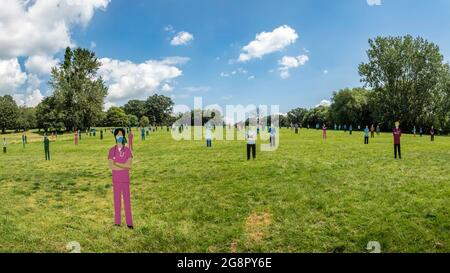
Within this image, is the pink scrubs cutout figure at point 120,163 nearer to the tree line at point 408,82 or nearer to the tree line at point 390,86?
the tree line at point 390,86

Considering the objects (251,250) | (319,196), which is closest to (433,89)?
(319,196)

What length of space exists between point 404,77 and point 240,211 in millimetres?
78004

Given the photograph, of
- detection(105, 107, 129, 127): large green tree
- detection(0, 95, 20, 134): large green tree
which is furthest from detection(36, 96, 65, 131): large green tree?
detection(105, 107, 129, 127): large green tree

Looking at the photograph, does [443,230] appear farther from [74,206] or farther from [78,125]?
[78,125]

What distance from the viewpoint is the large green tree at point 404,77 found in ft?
244

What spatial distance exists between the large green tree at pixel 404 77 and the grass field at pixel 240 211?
6478 centimetres

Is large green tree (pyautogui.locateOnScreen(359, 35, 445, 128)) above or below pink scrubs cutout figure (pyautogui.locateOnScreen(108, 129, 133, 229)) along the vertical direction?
above

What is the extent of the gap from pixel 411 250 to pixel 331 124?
121156mm

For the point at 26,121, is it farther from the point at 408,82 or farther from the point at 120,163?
the point at 120,163

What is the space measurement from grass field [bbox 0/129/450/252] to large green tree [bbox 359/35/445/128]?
213 ft

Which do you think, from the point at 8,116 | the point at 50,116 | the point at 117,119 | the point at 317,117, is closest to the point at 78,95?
the point at 50,116

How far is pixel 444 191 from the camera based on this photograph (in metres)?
12.7

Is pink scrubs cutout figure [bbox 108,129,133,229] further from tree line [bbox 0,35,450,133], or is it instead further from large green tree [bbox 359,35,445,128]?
large green tree [bbox 359,35,445,128]

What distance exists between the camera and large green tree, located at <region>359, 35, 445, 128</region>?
244ft
